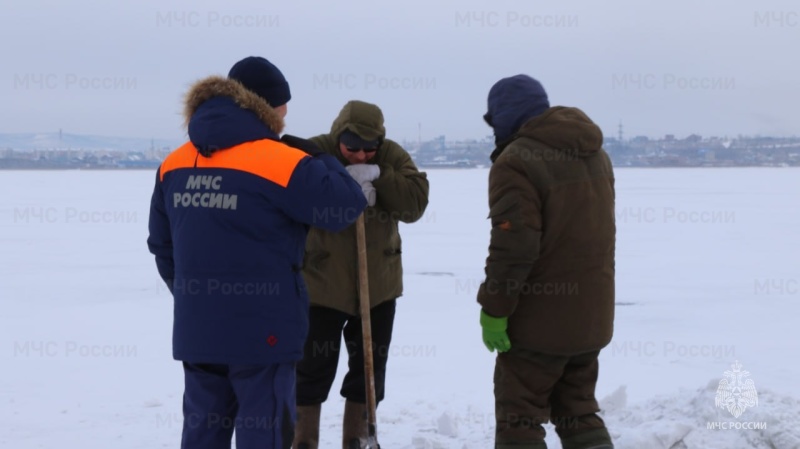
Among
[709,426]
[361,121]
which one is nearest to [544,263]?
[361,121]

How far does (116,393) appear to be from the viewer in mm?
5043

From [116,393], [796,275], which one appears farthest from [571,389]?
[796,275]

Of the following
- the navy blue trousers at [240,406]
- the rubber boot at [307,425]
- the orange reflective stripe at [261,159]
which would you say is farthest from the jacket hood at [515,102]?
the rubber boot at [307,425]

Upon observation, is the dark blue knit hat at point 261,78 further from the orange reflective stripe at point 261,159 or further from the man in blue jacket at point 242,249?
the orange reflective stripe at point 261,159

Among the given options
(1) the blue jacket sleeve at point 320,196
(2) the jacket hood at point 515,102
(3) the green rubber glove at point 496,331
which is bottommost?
(3) the green rubber glove at point 496,331

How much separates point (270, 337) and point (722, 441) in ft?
7.17

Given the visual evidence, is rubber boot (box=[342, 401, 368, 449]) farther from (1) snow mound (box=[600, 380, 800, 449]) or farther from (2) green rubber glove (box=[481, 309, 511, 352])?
(1) snow mound (box=[600, 380, 800, 449])

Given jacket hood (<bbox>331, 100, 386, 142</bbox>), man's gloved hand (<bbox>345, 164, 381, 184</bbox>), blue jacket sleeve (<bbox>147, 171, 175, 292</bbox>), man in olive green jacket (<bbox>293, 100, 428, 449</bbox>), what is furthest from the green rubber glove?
blue jacket sleeve (<bbox>147, 171, 175, 292</bbox>)

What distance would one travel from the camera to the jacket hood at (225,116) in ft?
8.76

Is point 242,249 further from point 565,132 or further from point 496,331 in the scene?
point 565,132

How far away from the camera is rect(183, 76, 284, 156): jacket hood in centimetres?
267

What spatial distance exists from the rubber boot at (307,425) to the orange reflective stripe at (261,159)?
135 cm

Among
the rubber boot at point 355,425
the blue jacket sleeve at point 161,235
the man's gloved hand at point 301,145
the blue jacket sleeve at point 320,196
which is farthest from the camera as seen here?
the rubber boot at point 355,425

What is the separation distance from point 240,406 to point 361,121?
1358mm
